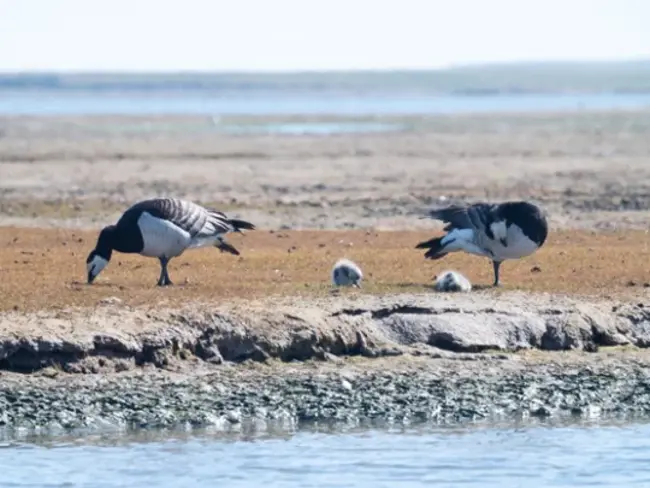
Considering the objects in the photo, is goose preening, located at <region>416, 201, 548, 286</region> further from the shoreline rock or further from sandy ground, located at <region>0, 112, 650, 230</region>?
sandy ground, located at <region>0, 112, 650, 230</region>

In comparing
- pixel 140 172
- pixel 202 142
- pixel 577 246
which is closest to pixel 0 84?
pixel 202 142

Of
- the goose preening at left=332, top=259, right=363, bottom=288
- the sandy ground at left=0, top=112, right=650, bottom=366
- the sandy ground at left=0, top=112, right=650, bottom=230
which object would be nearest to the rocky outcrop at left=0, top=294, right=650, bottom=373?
the sandy ground at left=0, top=112, right=650, bottom=366

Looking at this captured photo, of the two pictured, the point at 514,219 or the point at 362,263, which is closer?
the point at 514,219

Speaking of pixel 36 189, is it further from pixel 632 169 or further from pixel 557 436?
pixel 557 436

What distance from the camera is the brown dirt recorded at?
16859 mm

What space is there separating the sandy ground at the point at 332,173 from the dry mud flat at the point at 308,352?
9.64m

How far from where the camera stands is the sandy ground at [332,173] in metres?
28.4

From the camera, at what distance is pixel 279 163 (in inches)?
1608

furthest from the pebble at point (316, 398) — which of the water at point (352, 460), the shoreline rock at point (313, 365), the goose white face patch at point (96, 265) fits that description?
the goose white face patch at point (96, 265)

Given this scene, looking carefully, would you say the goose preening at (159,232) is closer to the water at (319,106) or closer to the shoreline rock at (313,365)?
the shoreline rock at (313,365)

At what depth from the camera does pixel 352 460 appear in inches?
521

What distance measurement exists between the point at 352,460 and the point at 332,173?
24443 mm

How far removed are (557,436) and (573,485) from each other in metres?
1.25

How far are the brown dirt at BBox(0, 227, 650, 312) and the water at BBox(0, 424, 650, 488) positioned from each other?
2.65 meters
